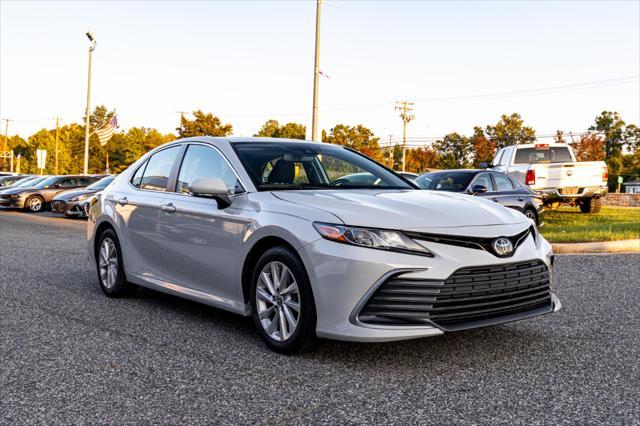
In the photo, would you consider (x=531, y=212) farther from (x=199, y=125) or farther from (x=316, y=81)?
(x=199, y=125)

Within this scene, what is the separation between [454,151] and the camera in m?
86.9

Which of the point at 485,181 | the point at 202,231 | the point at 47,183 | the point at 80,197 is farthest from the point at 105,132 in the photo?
the point at 202,231

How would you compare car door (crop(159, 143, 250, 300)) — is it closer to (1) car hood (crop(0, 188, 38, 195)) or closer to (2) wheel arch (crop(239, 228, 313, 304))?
(2) wheel arch (crop(239, 228, 313, 304))

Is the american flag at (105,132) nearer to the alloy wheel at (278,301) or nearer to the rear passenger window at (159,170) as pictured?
the rear passenger window at (159,170)

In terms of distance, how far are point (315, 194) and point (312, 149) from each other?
1.09 metres

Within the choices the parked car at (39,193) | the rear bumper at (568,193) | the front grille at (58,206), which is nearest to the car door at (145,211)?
the rear bumper at (568,193)

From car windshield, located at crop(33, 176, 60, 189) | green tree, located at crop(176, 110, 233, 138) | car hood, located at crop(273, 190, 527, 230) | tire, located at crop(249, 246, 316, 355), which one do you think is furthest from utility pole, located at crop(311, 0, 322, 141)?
green tree, located at crop(176, 110, 233, 138)

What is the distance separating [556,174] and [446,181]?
18.2 feet

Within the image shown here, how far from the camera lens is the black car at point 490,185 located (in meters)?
13.5

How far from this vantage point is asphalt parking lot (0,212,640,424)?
3.51 m

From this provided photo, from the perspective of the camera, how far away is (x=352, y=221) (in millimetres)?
4223

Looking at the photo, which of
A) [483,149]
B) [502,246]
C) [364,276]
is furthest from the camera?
[483,149]

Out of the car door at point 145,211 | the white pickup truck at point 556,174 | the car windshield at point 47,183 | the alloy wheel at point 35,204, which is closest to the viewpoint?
the car door at point 145,211

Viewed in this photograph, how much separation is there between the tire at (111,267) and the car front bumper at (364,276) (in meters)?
3.10
